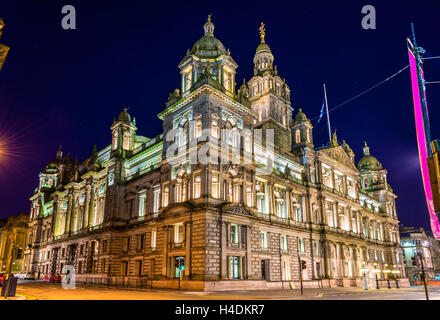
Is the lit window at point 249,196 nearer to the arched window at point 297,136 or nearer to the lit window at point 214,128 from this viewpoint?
the lit window at point 214,128

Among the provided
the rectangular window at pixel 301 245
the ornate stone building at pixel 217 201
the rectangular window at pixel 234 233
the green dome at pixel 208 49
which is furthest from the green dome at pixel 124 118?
the rectangular window at pixel 301 245

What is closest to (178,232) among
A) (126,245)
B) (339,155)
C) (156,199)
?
(156,199)

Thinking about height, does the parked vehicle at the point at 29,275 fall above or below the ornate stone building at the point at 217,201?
below

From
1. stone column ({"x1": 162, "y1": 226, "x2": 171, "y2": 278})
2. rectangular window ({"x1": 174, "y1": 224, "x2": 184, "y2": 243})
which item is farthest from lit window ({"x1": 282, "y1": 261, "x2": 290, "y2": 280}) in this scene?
stone column ({"x1": 162, "y1": 226, "x2": 171, "y2": 278})

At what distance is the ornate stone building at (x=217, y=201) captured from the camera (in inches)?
1464

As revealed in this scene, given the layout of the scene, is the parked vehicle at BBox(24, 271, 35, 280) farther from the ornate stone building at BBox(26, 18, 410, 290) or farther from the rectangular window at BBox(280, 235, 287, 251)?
the rectangular window at BBox(280, 235, 287, 251)

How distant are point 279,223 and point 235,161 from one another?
11899 mm

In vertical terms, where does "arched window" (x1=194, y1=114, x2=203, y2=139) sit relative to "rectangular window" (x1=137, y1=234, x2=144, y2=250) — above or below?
above

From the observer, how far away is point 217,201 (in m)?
36.9

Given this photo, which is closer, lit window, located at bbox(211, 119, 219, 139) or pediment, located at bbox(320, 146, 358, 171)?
lit window, located at bbox(211, 119, 219, 139)

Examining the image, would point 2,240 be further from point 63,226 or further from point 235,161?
point 235,161

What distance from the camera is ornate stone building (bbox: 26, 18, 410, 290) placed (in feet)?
122

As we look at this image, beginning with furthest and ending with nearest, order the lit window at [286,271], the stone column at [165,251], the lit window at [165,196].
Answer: the lit window at [286,271]
the lit window at [165,196]
the stone column at [165,251]

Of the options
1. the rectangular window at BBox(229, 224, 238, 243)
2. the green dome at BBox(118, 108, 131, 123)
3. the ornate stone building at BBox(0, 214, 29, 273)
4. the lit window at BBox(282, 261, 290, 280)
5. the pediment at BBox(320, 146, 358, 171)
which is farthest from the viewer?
the ornate stone building at BBox(0, 214, 29, 273)
